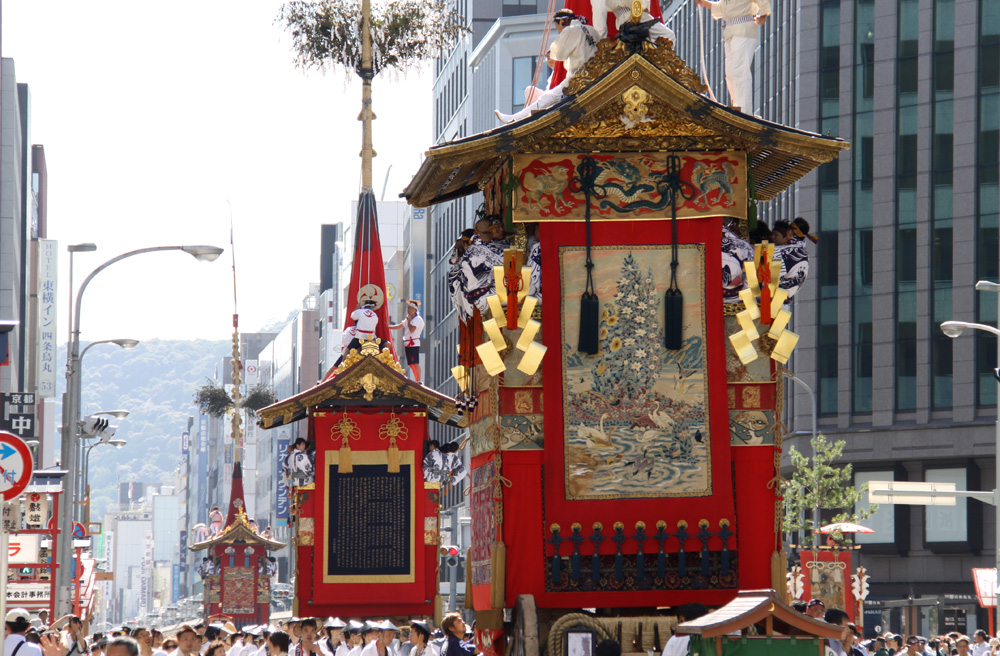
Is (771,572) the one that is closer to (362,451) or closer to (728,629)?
(728,629)

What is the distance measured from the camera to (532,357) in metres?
15.3

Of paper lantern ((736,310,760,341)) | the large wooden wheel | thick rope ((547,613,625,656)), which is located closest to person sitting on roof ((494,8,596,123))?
paper lantern ((736,310,760,341))

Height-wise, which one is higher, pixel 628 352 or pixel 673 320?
pixel 673 320

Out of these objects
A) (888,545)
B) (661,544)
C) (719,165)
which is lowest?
(888,545)

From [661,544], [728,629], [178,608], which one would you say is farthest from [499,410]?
[178,608]

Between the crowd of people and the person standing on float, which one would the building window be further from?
the person standing on float

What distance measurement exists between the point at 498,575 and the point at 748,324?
3.74 metres

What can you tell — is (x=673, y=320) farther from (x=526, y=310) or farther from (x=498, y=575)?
(x=498, y=575)

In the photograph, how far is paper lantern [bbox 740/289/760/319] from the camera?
1557 cm

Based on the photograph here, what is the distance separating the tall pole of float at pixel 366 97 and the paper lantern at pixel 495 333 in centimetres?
1605

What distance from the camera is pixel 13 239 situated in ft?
228

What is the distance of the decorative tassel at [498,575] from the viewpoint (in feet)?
49.7

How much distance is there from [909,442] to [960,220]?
32.2ft

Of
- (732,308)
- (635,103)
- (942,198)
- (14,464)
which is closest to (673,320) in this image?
(732,308)
